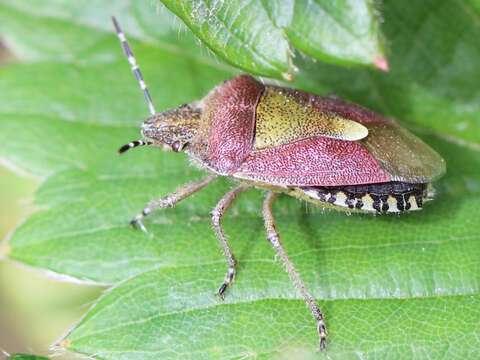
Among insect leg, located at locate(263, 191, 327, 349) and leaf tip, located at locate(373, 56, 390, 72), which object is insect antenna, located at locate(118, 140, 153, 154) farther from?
leaf tip, located at locate(373, 56, 390, 72)

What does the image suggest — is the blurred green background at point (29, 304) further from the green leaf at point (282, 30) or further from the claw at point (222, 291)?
the green leaf at point (282, 30)

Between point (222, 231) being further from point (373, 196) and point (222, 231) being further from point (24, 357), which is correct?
point (24, 357)

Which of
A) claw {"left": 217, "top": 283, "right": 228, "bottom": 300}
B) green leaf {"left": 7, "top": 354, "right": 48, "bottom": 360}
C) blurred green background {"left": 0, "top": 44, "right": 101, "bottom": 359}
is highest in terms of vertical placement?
claw {"left": 217, "top": 283, "right": 228, "bottom": 300}

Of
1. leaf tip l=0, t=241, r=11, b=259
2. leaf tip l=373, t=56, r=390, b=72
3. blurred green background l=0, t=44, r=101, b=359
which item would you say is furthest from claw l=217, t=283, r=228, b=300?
blurred green background l=0, t=44, r=101, b=359

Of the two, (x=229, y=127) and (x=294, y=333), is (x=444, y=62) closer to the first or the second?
(x=229, y=127)

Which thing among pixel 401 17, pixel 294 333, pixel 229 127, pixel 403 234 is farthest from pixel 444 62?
pixel 294 333

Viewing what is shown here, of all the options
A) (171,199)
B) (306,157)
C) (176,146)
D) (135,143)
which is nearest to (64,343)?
(171,199)
